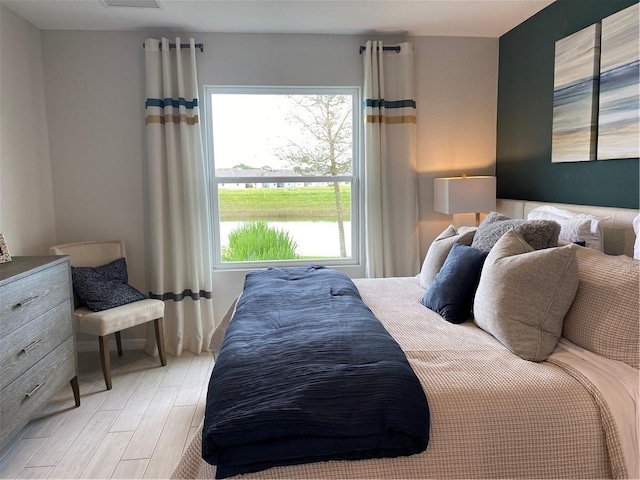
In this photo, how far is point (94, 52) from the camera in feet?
10.6

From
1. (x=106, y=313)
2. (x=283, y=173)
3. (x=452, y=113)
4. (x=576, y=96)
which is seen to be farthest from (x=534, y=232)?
(x=106, y=313)

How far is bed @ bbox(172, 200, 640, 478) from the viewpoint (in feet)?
4.09

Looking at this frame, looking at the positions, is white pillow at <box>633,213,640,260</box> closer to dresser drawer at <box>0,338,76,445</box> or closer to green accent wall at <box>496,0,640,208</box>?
green accent wall at <box>496,0,640,208</box>

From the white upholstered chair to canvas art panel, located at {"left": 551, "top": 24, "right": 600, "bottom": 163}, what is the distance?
2.92 meters

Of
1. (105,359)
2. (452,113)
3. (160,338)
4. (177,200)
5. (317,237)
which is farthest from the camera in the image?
(317,237)

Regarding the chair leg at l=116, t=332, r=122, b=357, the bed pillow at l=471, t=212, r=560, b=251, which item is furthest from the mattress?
the chair leg at l=116, t=332, r=122, b=357

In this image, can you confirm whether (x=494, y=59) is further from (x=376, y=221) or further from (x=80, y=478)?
(x=80, y=478)

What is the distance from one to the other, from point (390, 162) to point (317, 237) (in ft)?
2.87

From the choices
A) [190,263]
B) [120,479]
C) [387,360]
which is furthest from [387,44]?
[120,479]

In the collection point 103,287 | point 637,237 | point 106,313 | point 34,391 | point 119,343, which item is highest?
point 637,237

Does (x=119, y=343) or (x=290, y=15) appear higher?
(x=290, y=15)

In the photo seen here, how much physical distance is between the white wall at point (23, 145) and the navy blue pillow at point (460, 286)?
267 cm

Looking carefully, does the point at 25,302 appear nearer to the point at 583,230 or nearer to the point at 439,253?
the point at 439,253

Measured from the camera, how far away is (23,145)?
2955 millimetres
